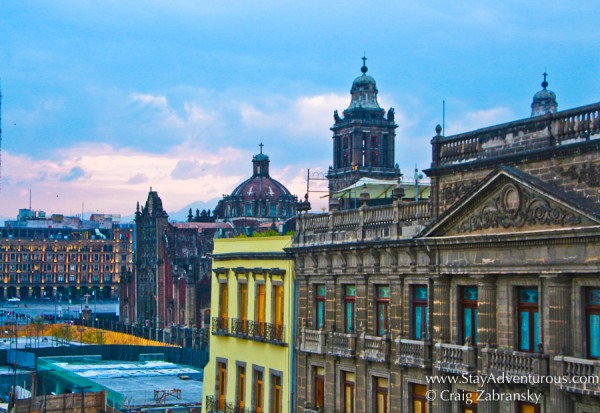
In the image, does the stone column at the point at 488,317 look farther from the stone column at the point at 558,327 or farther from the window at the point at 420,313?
the window at the point at 420,313

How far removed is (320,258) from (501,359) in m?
10.7

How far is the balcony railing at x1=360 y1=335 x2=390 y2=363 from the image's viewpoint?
3150 centimetres

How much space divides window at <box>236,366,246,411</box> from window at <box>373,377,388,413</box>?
9.32 metres

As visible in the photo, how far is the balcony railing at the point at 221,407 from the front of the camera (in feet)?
133

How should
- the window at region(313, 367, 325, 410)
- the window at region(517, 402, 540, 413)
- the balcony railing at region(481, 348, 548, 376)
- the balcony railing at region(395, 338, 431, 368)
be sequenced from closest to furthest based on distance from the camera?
the balcony railing at region(481, 348, 548, 376) < the window at region(517, 402, 540, 413) < the balcony railing at region(395, 338, 431, 368) < the window at region(313, 367, 325, 410)

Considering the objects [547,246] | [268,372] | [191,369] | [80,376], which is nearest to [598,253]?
[547,246]

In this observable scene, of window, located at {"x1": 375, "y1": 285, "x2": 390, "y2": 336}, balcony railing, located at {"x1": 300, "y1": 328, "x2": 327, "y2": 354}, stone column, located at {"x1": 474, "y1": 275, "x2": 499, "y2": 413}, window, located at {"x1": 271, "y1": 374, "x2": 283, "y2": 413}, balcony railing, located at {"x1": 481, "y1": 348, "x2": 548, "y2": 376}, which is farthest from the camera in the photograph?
window, located at {"x1": 271, "y1": 374, "x2": 283, "y2": 413}

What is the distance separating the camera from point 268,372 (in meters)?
38.5

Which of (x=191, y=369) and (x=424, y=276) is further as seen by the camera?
(x=191, y=369)

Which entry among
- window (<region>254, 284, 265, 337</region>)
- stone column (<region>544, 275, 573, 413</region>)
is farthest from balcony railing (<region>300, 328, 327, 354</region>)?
stone column (<region>544, 275, 573, 413</region>)

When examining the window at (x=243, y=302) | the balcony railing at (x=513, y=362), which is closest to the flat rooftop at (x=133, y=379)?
the window at (x=243, y=302)

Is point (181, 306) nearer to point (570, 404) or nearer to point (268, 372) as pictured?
point (268, 372)

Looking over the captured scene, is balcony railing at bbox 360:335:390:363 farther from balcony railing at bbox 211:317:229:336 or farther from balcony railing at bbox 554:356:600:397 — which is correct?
balcony railing at bbox 211:317:229:336

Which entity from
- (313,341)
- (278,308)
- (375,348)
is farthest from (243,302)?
(375,348)
